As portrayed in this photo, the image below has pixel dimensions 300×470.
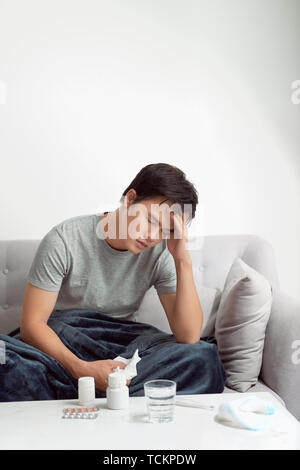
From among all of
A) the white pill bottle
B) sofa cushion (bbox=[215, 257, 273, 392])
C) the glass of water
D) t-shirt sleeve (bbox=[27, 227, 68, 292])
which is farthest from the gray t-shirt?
the glass of water

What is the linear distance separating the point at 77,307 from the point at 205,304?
19.2 inches

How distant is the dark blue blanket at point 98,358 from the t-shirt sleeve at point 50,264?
145mm

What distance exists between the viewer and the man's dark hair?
5.46ft

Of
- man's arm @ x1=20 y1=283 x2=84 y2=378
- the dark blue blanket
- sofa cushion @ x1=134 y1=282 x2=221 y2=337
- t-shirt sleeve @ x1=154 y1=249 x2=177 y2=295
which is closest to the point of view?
the dark blue blanket

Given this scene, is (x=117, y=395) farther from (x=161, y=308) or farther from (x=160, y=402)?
(x=161, y=308)

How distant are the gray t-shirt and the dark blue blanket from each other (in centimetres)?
7

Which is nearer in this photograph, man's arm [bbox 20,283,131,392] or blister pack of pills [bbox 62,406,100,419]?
blister pack of pills [bbox 62,406,100,419]

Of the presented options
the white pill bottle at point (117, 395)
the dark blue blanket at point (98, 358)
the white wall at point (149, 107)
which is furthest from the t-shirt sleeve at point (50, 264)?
the white wall at point (149, 107)

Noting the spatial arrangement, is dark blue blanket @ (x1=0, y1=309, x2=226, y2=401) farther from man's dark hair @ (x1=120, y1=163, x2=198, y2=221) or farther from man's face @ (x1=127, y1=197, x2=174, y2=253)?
man's dark hair @ (x1=120, y1=163, x2=198, y2=221)

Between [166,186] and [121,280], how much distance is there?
39 cm

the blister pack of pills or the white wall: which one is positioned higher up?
the white wall

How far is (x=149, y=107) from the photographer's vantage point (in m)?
2.44

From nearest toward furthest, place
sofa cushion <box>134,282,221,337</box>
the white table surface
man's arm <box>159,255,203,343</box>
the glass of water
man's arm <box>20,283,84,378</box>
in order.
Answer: the white table surface, the glass of water, man's arm <box>20,283,84,378</box>, man's arm <box>159,255,203,343</box>, sofa cushion <box>134,282,221,337</box>
